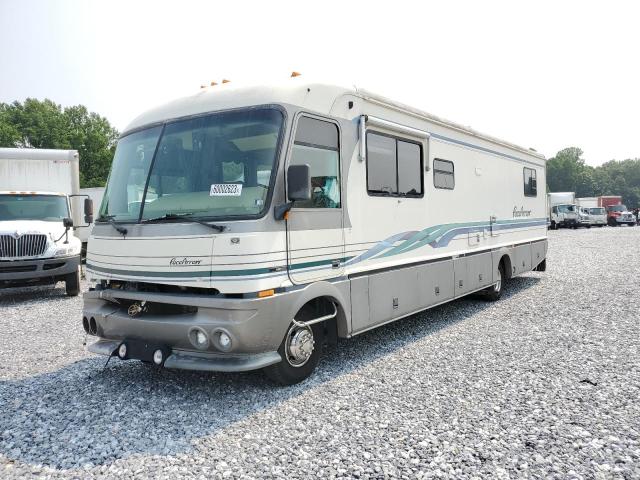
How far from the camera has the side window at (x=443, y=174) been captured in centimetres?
702

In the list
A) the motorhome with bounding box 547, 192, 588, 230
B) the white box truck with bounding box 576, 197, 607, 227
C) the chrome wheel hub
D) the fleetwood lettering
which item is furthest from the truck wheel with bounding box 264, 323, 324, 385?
the white box truck with bounding box 576, 197, 607, 227

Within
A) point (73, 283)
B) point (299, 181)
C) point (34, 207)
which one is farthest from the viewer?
point (34, 207)

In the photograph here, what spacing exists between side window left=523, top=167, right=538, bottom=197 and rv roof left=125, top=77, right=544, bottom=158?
651cm

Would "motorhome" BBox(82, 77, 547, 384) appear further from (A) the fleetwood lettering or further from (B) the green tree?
(B) the green tree

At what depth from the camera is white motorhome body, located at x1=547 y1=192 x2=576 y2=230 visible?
37.8 m

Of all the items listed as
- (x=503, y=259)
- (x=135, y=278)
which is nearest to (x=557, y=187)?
(x=503, y=259)

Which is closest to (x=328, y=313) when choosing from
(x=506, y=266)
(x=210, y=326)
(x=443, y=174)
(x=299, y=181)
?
(x=210, y=326)

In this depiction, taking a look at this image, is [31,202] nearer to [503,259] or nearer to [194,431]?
[194,431]

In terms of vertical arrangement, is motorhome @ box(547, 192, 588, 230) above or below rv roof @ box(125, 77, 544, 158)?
below

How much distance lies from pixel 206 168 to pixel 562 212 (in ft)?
128

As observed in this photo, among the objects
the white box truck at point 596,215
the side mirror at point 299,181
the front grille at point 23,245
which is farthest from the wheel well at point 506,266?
the white box truck at point 596,215

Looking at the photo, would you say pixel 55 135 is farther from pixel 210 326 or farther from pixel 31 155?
pixel 210 326

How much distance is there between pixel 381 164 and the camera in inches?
229

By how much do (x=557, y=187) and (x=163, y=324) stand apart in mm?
120757
